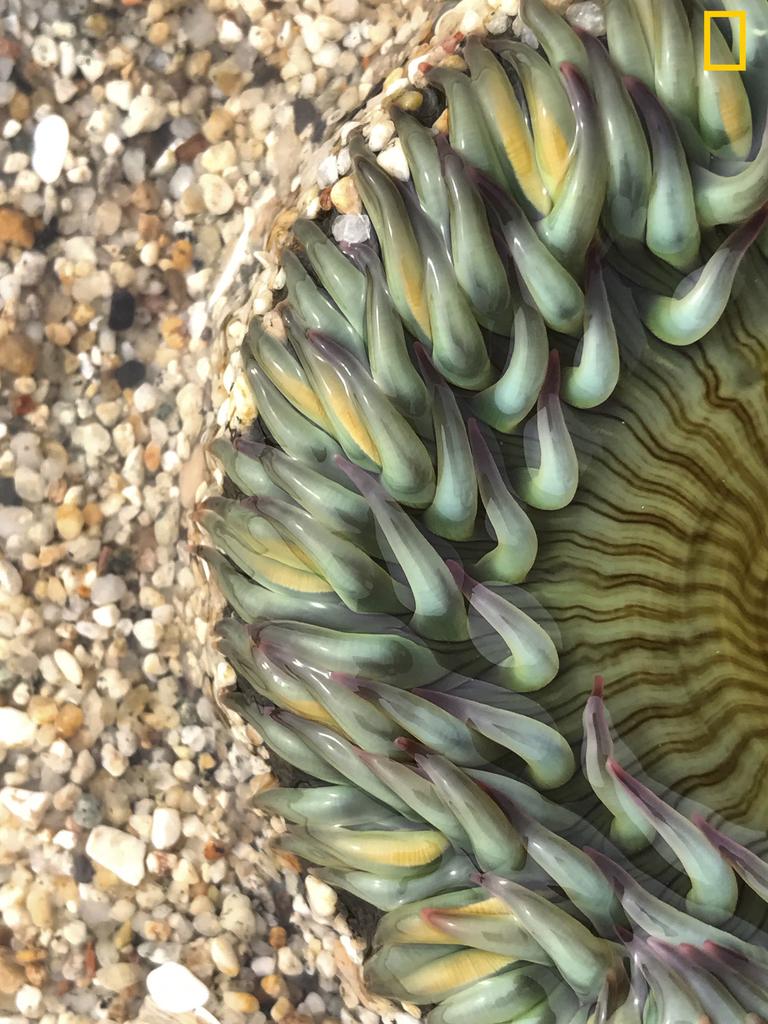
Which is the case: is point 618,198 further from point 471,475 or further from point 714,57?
point 471,475

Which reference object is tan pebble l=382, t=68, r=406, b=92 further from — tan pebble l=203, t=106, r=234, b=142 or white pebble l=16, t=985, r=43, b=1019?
white pebble l=16, t=985, r=43, b=1019

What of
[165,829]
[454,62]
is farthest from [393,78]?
[165,829]

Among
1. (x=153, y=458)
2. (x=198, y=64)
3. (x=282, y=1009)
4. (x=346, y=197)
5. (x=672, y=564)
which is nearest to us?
(x=672, y=564)

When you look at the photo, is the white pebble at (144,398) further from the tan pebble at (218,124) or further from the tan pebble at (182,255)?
the tan pebble at (218,124)

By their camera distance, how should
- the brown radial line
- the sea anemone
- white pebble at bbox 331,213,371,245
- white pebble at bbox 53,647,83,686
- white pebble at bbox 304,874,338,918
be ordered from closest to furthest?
the sea anemone < the brown radial line < white pebble at bbox 331,213,371,245 < white pebble at bbox 304,874,338,918 < white pebble at bbox 53,647,83,686

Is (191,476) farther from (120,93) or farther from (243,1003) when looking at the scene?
(243,1003)

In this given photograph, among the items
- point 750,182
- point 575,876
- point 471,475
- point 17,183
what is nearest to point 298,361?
point 471,475

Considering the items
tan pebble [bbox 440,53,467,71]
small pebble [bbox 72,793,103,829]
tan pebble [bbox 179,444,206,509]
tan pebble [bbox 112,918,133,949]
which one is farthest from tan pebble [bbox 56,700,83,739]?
tan pebble [bbox 440,53,467,71]
